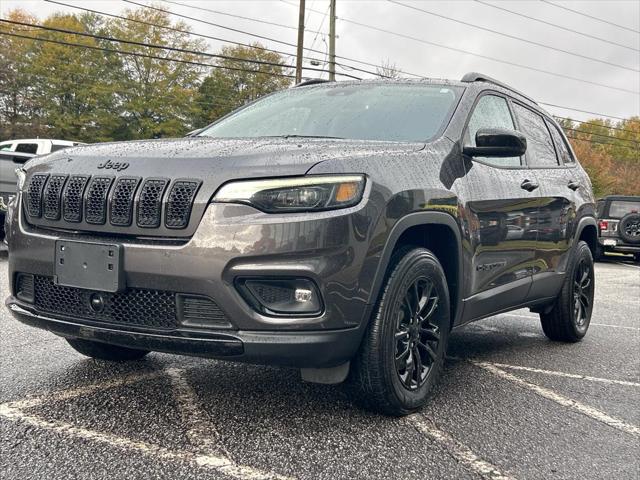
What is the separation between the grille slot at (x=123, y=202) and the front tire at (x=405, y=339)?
1.12 meters

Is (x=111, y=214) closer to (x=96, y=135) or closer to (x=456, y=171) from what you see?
(x=456, y=171)

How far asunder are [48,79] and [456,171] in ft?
139

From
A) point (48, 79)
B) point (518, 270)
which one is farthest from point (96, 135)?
point (518, 270)

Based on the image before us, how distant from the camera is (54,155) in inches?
126

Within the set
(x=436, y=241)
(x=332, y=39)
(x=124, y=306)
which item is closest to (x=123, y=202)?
(x=124, y=306)

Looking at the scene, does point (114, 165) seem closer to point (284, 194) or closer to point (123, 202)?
point (123, 202)

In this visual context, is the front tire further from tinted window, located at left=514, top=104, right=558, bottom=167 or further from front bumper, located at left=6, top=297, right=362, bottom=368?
tinted window, located at left=514, top=104, right=558, bottom=167

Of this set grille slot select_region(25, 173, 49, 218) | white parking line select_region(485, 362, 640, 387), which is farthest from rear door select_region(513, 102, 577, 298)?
grille slot select_region(25, 173, 49, 218)

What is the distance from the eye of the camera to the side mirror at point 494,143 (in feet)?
11.9

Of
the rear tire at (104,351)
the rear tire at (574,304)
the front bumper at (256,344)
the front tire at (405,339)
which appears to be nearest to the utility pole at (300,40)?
the rear tire at (574,304)

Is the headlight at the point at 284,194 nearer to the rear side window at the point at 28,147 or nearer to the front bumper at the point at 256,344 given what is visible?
the front bumper at the point at 256,344

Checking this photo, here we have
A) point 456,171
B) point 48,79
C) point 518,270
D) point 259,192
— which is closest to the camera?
point 259,192

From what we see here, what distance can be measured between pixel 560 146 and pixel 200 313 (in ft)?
12.5

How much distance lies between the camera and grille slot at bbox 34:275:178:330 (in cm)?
273
